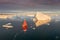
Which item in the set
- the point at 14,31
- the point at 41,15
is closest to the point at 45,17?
the point at 41,15

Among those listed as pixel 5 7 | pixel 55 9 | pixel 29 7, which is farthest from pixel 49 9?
pixel 5 7

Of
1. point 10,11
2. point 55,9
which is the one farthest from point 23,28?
point 55,9

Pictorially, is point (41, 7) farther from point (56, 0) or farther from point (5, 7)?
point (5, 7)

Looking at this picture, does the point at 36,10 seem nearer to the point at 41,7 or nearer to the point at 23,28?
the point at 41,7

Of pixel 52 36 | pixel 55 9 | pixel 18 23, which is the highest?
pixel 55 9

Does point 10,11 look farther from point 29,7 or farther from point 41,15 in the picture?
point 41,15

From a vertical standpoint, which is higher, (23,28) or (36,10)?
(36,10)

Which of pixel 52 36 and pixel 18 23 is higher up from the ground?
pixel 18 23
